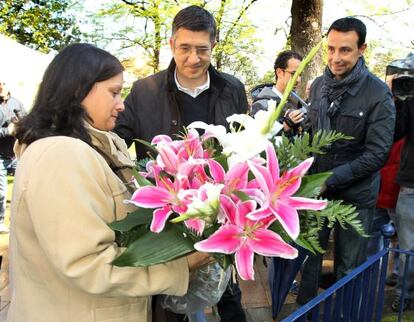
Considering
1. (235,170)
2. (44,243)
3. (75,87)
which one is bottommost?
(44,243)

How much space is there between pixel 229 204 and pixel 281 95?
2792 mm

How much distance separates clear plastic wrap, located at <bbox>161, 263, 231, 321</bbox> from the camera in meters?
1.41

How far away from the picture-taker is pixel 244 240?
1017 millimetres

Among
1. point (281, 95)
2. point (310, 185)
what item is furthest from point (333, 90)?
point (310, 185)

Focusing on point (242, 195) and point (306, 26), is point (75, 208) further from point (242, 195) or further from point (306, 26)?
point (306, 26)

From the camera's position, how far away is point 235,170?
3.43 feet

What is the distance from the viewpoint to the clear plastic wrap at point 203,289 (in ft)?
4.63

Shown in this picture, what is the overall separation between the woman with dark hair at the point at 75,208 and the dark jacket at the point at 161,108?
945 millimetres

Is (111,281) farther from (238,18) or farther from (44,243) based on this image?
(238,18)

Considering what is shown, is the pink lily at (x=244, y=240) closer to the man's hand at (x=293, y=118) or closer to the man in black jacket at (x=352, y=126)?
the man in black jacket at (x=352, y=126)

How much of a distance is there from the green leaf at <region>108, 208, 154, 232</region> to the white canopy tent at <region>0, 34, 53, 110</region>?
Result: 7.59m

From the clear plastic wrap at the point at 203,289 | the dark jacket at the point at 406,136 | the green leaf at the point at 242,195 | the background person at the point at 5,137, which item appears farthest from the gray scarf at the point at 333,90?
the background person at the point at 5,137

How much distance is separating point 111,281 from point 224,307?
1.45 meters

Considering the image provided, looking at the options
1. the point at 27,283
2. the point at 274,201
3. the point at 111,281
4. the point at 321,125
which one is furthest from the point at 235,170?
the point at 321,125
